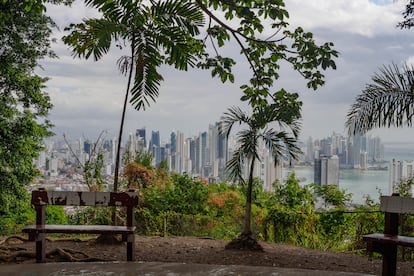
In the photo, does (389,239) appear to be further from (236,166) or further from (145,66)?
(145,66)

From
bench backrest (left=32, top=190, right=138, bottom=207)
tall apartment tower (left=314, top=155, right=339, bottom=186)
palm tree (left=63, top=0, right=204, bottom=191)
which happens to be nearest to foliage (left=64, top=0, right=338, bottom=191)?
palm tree (left=63, top=0, right=204, bottom=191)

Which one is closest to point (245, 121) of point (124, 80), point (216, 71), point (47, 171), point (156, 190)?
point (216, 71)

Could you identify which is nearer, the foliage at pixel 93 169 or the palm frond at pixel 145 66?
the palm frond at pixel 145 66

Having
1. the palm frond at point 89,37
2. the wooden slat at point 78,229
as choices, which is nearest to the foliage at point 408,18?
the palm frond at point 89,37

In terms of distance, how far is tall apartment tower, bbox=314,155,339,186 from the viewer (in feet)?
31.4

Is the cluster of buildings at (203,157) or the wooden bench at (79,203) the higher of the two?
the cluster of buildings at (203,157)

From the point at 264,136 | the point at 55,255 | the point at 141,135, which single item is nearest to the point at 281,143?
the point at 264,136

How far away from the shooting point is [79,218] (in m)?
10.3

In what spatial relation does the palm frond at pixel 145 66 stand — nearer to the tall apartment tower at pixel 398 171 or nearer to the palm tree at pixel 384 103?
the palm tree at pixel 384 103

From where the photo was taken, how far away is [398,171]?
28.4 ft

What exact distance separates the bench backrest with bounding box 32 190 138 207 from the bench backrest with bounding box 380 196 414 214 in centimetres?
248

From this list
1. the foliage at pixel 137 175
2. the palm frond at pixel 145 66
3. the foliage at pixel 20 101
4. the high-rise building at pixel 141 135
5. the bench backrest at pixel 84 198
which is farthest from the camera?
the high-rise building at pixel 141 135

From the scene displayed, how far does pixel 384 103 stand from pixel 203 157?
5929 mm

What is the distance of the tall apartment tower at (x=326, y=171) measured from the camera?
956 cm
